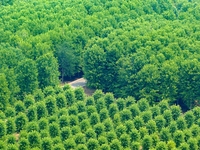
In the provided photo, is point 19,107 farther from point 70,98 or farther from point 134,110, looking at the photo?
point 134,110

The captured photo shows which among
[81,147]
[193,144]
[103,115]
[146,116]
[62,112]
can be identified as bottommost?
[193,144]

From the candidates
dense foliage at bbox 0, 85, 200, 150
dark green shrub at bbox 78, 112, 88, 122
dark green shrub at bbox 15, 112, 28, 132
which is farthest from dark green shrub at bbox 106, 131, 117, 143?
dark green shrub at bbox 15, 112, 28, 132

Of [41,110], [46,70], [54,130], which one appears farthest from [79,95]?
[54,130]

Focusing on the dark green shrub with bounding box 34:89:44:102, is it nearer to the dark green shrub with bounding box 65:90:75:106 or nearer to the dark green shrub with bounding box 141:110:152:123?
the dark green shrub with bounding box 65:90:75:106

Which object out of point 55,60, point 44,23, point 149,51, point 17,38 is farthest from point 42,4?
point 149,51

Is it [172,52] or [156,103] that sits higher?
[172,52]

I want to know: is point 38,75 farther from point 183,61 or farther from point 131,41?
point 183,61
